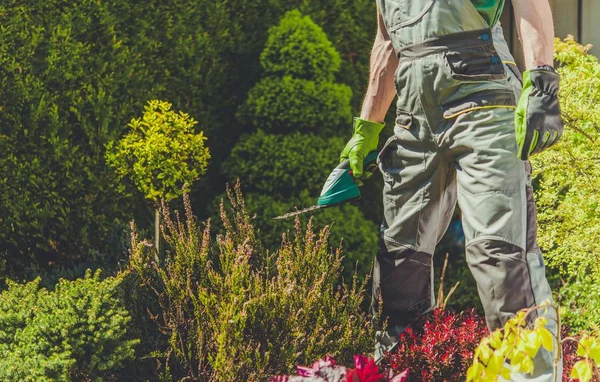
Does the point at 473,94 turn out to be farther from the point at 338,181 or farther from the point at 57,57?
the point at 57,57

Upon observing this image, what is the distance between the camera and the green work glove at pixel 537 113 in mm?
3221

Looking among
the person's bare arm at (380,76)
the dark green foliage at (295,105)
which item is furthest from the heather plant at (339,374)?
the dark green foliage at (295,105)

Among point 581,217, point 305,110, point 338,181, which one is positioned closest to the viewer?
point 338,181

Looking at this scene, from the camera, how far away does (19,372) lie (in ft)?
11.5

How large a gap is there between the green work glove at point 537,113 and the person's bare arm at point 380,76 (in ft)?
2.45

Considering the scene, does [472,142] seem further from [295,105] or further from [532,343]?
[295,105]

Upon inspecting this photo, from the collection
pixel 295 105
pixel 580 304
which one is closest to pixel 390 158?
pixel 295 105

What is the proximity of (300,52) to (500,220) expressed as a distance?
2.87m

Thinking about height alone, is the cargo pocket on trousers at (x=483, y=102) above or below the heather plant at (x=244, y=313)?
above

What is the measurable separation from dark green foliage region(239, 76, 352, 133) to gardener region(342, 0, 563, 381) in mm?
2202

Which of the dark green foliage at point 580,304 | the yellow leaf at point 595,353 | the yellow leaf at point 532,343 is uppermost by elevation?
the yellow leaf at point 532,343

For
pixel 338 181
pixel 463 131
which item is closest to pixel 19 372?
pixel 338 181

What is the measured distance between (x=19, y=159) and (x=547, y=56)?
3226mm

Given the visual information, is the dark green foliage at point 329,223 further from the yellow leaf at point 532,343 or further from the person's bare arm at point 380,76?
the yellow leaf at point 532,343
